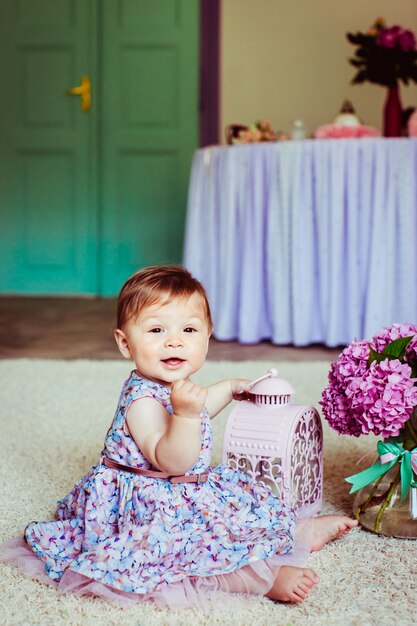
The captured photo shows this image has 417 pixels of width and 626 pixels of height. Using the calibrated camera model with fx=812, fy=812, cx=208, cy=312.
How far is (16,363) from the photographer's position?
2.79 meters

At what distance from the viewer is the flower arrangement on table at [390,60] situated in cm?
321

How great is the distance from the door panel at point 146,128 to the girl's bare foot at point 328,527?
3.94 metres

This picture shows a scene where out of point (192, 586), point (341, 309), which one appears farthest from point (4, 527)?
point (341, 309)

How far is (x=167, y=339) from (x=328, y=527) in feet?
1.26

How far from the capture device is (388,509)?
1.30m

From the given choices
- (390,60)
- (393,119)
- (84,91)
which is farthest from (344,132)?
(84,91)

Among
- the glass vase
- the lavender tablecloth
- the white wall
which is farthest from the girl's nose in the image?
the white wall

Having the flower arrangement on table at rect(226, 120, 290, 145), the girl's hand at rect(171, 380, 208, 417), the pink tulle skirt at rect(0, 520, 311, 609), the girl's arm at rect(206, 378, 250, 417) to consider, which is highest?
the flower arrangement on table at rect(226, 120, 290, 145)

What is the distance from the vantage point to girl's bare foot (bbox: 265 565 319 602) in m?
1.04

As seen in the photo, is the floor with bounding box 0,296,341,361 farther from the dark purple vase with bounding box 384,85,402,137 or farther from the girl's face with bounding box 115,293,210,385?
the girl's face with bounding box 115,293,210,385

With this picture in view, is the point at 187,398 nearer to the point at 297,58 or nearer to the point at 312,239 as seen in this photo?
the point at 312,239

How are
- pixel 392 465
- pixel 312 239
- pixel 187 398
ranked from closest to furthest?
pixel 187 398
pixel 392 465
pixel 312 239

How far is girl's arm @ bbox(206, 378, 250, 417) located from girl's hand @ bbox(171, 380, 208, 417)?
0.94 ft

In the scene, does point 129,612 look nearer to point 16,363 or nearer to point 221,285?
point 16,363
